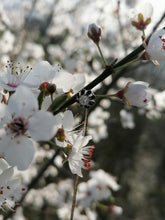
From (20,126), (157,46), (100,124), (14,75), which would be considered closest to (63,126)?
(20,126)

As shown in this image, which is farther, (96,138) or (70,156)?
(96,138)

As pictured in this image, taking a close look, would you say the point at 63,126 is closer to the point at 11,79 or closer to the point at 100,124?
the point at 11,79

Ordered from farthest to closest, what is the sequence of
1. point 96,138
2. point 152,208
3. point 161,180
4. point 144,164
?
point 144,164 → point 161,180 → point 152,208 → point 96,138

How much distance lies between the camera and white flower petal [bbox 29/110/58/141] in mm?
497

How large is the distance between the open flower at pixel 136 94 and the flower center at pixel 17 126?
0.28 meters

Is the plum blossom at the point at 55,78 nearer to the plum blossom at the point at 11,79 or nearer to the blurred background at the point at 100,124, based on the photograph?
the plum blossom at the point at 11,79

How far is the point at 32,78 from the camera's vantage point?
626mm

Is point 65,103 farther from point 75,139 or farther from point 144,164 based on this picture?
point 144,164

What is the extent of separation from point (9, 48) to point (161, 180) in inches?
180

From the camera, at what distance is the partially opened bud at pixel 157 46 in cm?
66

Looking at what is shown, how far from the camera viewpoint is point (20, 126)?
568 millimetres

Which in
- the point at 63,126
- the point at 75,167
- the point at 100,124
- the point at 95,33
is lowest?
the point at 100,124

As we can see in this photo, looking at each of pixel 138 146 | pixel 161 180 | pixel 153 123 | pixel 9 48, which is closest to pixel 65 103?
pixel 9 48

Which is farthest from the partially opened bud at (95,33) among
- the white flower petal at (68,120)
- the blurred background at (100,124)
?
the blurred background at (100,124)
